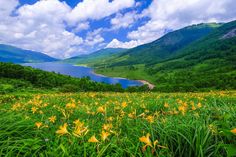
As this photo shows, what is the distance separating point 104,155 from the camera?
113 inches

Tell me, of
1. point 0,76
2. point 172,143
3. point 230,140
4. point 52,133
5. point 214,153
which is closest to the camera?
point 214,153

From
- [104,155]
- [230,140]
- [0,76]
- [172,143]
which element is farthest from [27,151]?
[0,76]

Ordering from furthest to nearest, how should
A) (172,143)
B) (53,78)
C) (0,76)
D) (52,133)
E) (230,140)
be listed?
(53,78), (0,76), (52,133), (172,143), (230,140)

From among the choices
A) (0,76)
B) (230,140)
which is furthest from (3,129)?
(0,76)

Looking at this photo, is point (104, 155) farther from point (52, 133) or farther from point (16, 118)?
point (16, 118)

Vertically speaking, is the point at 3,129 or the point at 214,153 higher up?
the point at 3,129

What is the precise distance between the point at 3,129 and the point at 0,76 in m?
82.4

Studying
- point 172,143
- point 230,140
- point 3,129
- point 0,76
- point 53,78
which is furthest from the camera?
point 53,78

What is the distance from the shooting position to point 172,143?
10.7ft

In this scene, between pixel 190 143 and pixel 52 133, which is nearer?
pixel 190 143

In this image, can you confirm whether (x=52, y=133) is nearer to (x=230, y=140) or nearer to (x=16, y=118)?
(x=16, y=118)

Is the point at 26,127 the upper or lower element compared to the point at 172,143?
upper

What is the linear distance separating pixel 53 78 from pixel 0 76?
19.0 m

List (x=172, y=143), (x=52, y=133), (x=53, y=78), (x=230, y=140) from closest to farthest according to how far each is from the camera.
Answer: (x=230, y=140), (x=172, y=143), (x=52, y=133), (x=53, y=78)
